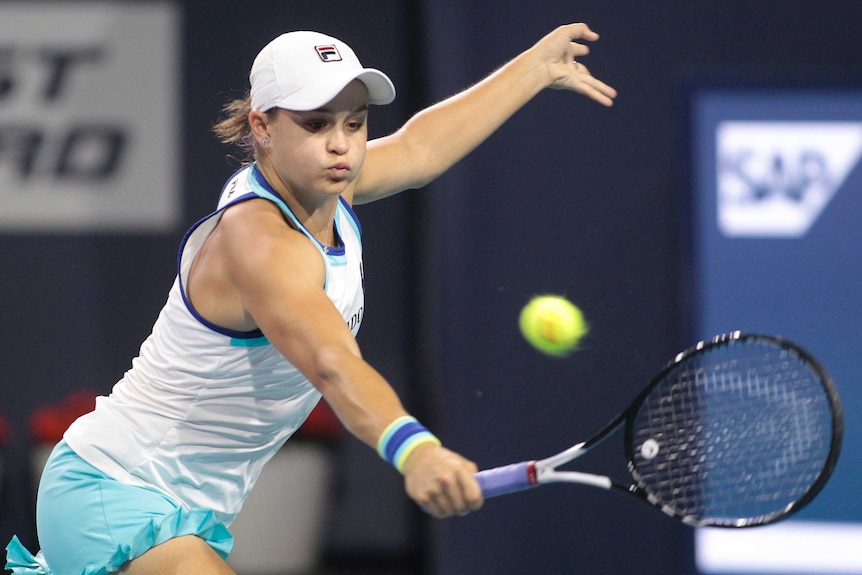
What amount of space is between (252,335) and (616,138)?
231cm

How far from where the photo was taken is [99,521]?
261 centimetres

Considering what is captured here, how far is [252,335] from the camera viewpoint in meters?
2.54

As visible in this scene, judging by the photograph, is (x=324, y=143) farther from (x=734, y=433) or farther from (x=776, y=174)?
(x=776, y=174)

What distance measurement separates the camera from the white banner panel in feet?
17.6

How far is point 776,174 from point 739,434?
1.02 meters

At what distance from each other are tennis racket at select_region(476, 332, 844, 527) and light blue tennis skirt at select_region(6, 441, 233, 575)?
0.65 meters

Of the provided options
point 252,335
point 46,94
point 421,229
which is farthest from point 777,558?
point 46,94

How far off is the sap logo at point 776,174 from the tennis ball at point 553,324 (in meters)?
0.58

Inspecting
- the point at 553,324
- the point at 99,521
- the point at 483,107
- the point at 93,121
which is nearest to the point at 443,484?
the point at 99,521

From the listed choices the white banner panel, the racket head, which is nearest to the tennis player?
the racket head

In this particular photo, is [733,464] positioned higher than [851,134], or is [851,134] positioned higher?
[851,134]

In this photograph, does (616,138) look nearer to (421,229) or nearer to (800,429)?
(421,229)

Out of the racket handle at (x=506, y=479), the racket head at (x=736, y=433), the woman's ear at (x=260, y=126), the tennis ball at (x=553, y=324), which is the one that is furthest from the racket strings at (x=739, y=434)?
the woman's ear at (x=260, y=126)

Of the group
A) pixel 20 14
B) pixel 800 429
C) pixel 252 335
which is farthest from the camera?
pixel 20 14
